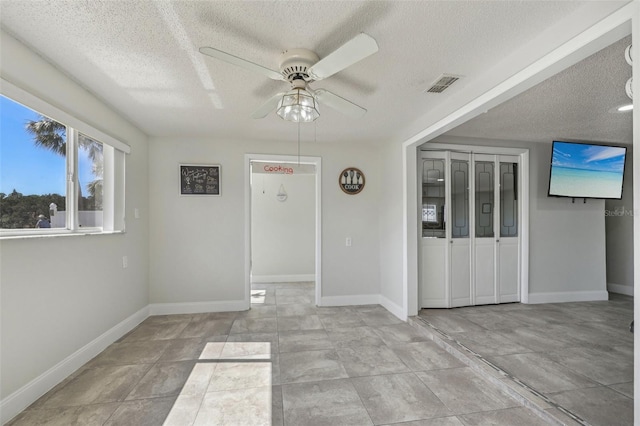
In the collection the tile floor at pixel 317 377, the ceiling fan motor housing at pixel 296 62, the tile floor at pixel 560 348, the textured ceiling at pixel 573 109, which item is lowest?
the tile floor at pixel 317 377

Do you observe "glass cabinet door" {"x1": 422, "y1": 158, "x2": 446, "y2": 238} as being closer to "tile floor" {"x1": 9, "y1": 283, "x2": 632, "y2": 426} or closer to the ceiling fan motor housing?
"tile floor" {"x1": 9, "y1": 283, "x2": 632, "y2": 426}

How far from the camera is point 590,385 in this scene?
217 cm

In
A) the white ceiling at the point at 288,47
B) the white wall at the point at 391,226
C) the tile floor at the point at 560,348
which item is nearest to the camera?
the white ceiling at the point at 288,47

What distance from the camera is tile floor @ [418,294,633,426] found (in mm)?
1977

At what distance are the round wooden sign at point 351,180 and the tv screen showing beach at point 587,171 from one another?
2.73 meters

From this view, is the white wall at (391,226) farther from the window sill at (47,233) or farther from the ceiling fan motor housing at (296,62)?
the window sill at (47,233)

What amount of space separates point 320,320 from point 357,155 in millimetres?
2503

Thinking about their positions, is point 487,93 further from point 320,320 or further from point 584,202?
point 584,202

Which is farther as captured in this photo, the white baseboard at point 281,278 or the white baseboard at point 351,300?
the white baseboard at point 281,278

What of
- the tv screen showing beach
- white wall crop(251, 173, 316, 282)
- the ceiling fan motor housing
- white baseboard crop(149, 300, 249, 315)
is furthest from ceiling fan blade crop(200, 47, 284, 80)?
white wall crop(251, 173, 316, 282)

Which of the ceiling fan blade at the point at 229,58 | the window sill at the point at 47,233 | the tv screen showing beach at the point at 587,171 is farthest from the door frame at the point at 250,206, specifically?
the tv screen showing beach at the point at 587,171

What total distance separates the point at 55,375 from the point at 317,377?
2052 millimetres

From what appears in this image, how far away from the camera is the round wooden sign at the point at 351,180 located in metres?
4.42

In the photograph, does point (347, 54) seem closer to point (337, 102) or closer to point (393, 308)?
point (337, 102)
